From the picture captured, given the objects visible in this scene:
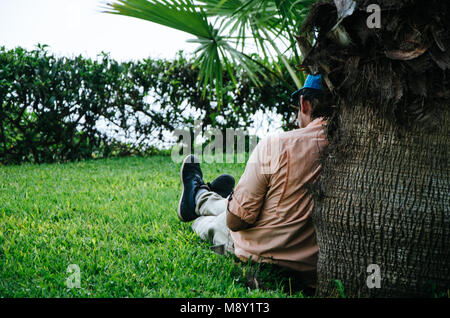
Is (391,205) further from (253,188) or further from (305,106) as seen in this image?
(305,106)

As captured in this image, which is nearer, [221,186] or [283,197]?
[283,197]

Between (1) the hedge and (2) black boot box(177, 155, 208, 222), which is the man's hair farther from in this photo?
(1) the hedge

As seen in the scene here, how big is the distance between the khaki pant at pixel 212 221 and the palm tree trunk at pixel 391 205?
0.96m

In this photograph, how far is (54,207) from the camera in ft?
11.5

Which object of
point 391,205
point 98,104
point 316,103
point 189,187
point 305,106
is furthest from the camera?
point 98,104

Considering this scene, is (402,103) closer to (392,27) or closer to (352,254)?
(392,27)

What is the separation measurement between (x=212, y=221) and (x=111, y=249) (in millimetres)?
741

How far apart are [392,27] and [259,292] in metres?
1.38

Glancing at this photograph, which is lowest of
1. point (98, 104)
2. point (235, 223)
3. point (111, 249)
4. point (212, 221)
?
point (111, 249)

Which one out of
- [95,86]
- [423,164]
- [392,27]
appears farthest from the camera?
[95,86]

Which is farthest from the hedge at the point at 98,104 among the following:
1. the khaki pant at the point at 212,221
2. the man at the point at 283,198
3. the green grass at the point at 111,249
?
the man at the point at 283,198

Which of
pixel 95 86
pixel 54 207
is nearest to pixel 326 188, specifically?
pixel 54 207

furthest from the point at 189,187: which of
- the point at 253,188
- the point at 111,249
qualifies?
the point at 253,188

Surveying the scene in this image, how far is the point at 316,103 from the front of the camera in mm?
1984
